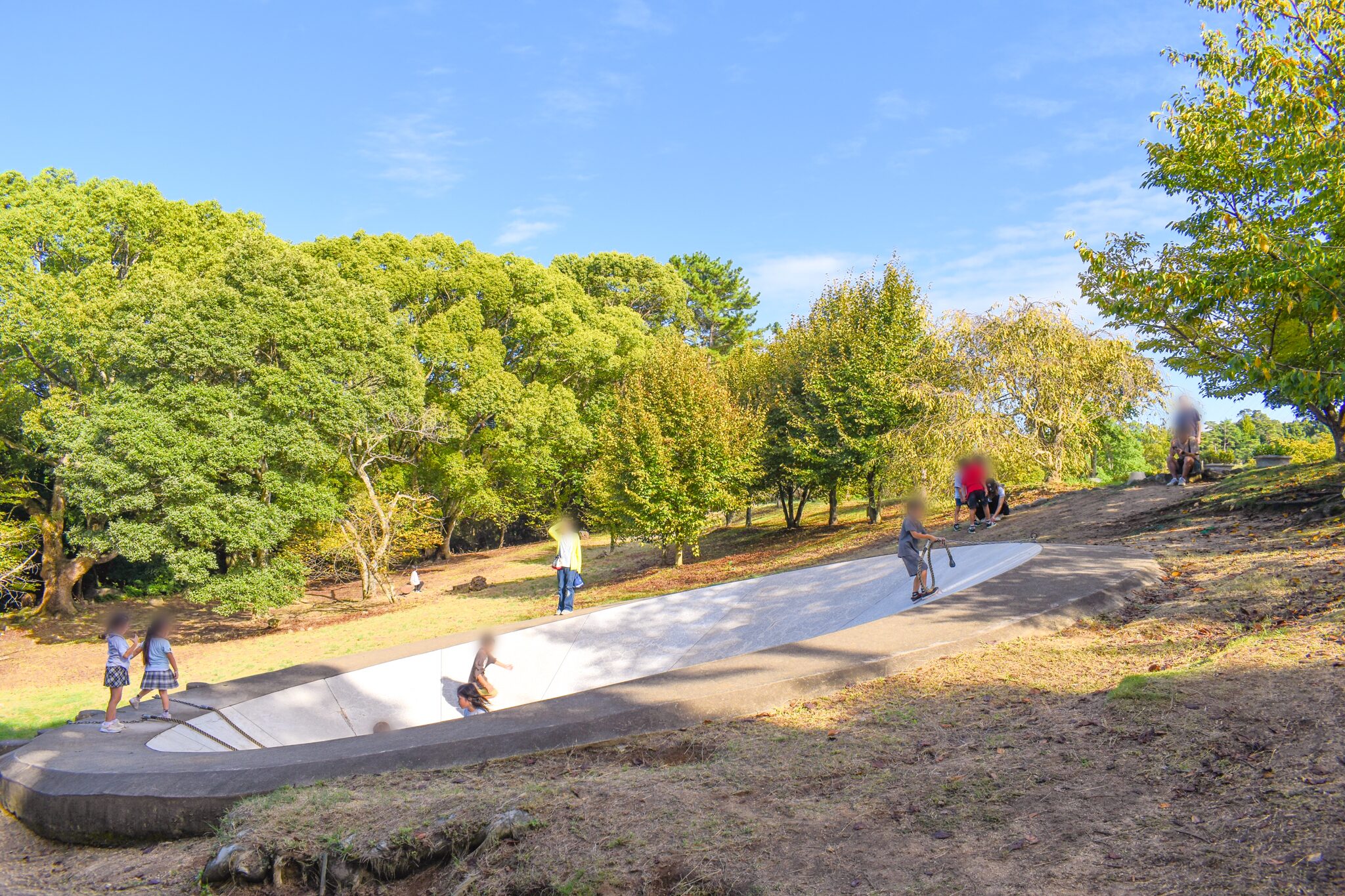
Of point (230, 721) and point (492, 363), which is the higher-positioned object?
point (492, 363)

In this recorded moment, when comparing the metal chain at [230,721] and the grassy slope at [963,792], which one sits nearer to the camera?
the grassy slope at [963,792]

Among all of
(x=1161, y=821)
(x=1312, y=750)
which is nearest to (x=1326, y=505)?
(x=1312, y=750)

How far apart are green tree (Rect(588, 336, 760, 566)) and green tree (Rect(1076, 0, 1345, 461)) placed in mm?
11563

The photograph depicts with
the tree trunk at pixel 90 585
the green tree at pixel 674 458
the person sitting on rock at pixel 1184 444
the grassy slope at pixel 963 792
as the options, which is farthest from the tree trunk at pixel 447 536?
the grassy slope at pixel 963 792

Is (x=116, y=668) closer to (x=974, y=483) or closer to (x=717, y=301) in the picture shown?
(x=974, y=483)

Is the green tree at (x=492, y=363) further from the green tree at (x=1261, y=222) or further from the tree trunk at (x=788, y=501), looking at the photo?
the green tree at (x=1261, y=222)

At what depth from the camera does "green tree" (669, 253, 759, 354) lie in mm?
59500

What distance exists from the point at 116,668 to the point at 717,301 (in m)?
54.2

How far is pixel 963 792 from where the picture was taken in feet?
14.2

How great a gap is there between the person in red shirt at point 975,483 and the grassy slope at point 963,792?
10205 millimetres

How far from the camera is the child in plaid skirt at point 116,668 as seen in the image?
26.0 feet

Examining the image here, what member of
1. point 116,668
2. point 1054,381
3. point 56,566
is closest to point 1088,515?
point 1054,381

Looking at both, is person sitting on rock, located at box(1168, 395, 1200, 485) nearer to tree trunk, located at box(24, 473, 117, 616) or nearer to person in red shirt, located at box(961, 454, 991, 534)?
person in red shirt, located at box(961, 454, 991, 534)

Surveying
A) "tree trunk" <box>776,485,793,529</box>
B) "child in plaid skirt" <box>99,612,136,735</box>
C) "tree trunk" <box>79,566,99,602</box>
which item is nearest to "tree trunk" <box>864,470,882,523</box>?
"tree trunk" <box>776,485,793,529</box>
